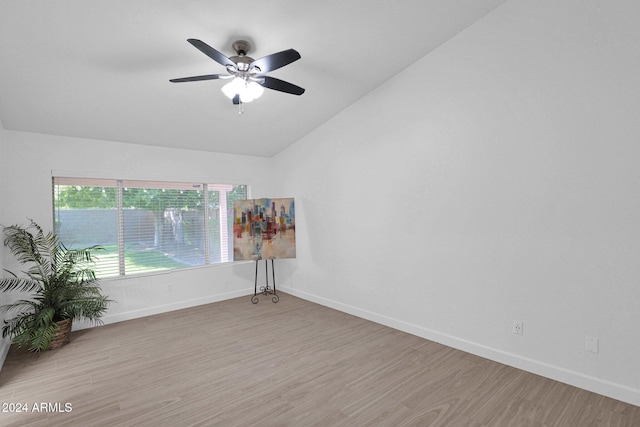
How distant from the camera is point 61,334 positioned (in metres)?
3.52

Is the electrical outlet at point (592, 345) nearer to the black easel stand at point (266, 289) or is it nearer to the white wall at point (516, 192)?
Result: the white wall at point (516, 192)

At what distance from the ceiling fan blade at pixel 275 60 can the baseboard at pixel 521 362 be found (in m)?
3.13

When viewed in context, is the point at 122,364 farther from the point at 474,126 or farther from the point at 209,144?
the point at 474,126

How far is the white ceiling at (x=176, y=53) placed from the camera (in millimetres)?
2408

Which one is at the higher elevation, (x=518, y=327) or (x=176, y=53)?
(x=176, y=53)

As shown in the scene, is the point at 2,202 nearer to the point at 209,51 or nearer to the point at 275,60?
the point at 209,51

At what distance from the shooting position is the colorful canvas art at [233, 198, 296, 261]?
5.16 metres

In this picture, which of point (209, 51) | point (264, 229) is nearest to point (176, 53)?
point (209, 51)

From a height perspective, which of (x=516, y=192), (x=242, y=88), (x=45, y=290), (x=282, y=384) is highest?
(x=242, y=88)

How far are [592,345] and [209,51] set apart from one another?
3707 mm

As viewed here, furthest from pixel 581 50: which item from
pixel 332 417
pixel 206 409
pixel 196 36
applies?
Answer: pixel 206 409

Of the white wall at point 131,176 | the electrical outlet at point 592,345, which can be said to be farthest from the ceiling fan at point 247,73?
the electrical outlet at point 592,345

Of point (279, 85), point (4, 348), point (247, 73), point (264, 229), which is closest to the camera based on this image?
point (247, 73)

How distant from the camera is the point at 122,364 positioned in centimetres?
312
